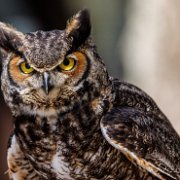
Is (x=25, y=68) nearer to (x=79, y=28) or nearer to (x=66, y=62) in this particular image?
(x=66, y=62)

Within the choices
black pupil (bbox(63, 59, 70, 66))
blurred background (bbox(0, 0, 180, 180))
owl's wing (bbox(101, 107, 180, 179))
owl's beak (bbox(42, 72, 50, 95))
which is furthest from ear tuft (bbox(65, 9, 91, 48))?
blurred background (bbox(0, 0, 180, 180))

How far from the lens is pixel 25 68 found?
360cm

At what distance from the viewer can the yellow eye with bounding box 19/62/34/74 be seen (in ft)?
11.7

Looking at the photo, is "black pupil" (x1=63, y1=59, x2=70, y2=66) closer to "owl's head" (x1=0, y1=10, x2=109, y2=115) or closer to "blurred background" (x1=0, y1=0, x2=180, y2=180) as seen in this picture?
"owl's head" (x1=0, y1=10, x2=109, y2=115)

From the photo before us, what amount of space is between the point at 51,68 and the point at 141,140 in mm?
698

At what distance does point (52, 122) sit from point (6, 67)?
37cm

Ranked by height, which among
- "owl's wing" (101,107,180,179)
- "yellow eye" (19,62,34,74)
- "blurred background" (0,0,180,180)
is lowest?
"owl's wing" (101,107,180,179)

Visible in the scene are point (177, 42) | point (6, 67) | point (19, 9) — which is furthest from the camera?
point (19, 9)

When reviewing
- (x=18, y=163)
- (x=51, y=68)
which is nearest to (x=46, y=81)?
(x=51, y=68)

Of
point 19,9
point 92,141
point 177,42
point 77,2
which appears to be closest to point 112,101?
point 92,141

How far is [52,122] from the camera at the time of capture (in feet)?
12.6

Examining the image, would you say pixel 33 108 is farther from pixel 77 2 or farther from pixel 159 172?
pixel 77 2

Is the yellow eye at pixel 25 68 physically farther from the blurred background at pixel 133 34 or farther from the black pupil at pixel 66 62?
the blurred background at pixel 133 34

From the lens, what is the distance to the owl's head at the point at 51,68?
3.54m
